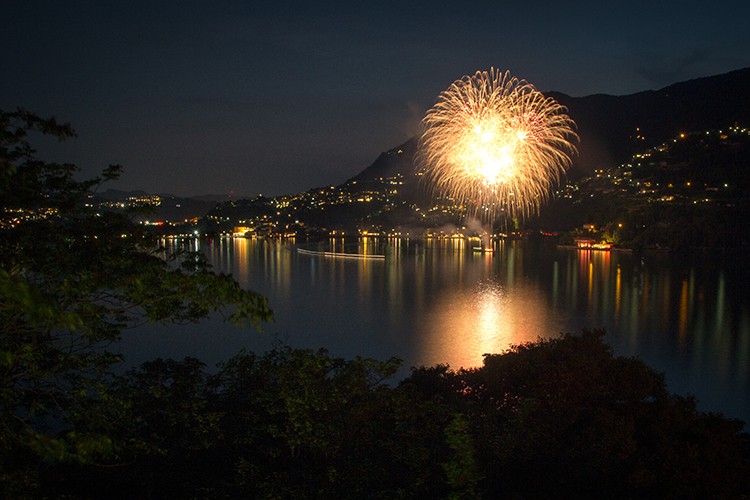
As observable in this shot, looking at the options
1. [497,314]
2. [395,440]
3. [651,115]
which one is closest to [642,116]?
[651,115]

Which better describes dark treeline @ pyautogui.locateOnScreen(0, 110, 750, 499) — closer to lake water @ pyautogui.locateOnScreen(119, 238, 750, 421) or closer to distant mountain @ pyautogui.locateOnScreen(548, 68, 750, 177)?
lake water @ pyautogui.locateOnScreen(119, 238, 750, 421)

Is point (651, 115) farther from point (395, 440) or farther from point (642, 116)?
point (395, 440)

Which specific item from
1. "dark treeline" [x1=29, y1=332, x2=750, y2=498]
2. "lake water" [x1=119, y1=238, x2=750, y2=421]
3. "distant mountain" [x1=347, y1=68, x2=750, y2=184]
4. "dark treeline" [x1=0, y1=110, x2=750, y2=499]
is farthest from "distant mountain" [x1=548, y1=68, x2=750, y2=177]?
"dark treeline" [x1=0, y1=110, x2=750, y2=499]

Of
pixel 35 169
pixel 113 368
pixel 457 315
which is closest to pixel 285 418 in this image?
pixel 35 169

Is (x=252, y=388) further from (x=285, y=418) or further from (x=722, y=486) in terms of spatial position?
(x=722, y=486)

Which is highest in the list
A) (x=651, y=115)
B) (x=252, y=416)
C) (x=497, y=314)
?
(x=651, y=115)
